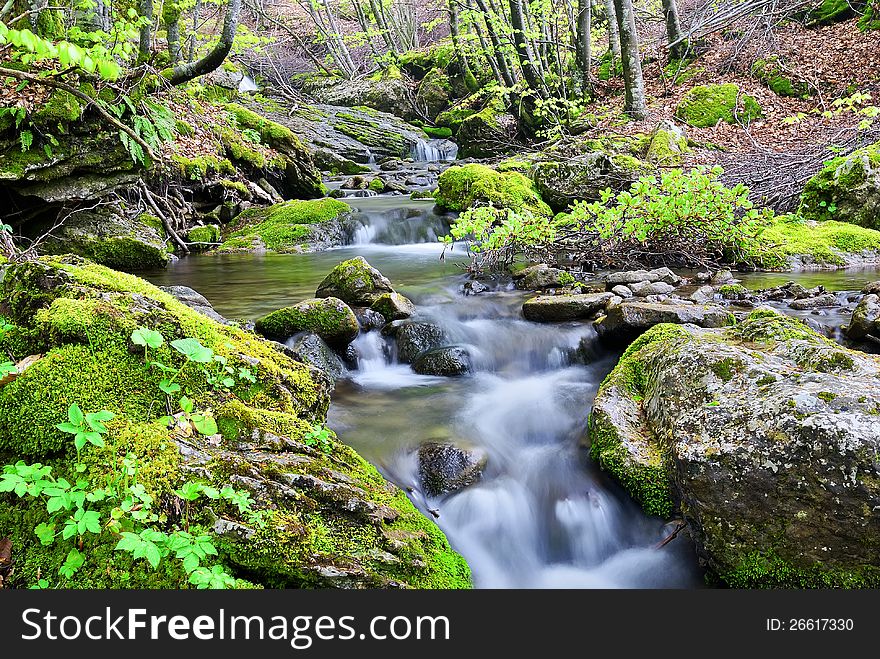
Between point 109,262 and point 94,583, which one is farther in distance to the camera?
point 109,262

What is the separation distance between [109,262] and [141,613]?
29.1 ft

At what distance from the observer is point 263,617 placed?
1943 mm

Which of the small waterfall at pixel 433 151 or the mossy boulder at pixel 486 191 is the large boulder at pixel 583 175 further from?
the small waterfall at pixel 433 151

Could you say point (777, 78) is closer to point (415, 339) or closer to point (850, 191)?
point (850, 191)

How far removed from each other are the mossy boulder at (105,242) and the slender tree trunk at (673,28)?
15795mm

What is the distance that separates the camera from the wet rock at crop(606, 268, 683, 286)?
7035mm

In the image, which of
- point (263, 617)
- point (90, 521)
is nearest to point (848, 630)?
point (263, 617)

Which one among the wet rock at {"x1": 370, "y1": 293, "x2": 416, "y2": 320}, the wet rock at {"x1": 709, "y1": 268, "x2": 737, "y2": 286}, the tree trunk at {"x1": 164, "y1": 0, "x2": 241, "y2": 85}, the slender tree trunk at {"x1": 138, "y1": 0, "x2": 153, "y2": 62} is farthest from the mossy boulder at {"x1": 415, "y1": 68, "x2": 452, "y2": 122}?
the wet rock at {"x1": 370, "y1": 293, "x2": 416, "y2": 320}

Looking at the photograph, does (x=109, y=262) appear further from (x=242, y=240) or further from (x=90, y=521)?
(x=90, y=521)

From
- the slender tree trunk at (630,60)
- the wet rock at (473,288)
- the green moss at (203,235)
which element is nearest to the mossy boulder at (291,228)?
the green moss at (203,235)

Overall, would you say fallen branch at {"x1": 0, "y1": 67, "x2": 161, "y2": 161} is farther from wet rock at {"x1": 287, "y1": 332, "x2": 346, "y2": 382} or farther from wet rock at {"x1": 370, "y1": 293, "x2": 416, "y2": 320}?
wet rock at {"x1": 370, "y1": 293, "x2": 416, "y2": 320}

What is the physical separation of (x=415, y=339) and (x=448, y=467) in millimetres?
2156

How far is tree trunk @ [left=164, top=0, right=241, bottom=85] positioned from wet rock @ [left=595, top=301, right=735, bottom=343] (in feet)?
23.6

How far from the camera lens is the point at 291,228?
11.4 metres
